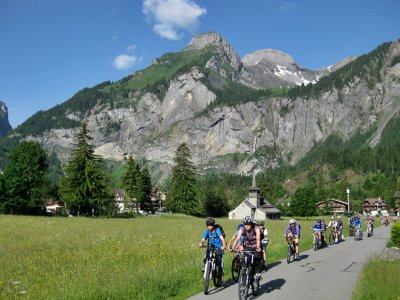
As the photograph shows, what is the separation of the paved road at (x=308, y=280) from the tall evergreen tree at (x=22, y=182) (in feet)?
142

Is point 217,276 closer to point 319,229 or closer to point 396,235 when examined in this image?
point 396,235

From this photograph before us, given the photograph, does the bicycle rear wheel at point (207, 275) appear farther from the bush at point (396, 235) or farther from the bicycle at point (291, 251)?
the bush at point (396, 235)

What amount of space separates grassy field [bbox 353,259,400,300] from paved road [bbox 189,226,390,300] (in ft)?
1.43

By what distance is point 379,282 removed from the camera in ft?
40.5

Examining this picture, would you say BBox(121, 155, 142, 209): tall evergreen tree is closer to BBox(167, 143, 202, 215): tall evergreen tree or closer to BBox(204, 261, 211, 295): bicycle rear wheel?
BBox(167, 143, 202, 215): tall evergreen tree

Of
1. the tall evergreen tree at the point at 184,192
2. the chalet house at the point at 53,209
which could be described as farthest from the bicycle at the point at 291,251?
the tall evergreen tree at the point at 184,192

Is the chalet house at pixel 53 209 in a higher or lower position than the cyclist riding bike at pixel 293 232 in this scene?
higher

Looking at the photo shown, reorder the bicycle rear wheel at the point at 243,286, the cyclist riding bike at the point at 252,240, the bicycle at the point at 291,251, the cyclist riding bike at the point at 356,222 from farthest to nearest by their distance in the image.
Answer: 1. the cyclist riding bike at the point at 356,222
2. the bicycle at the point at 291,251
3. the cyclist riding bike at the point at 252,240
4. the bicycle rear wheel at the point at 243,286

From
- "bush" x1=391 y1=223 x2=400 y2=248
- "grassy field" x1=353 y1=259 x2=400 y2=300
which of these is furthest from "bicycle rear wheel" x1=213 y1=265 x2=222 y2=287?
"bush" x1=391 y1=223 x2=400 y2=248

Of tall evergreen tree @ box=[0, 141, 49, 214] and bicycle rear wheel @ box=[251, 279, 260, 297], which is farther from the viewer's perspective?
tall evergreen tree @ box=[0, 141, 49, 214]

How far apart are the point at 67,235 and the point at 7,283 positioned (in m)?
15.6

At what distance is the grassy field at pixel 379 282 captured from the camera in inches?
428

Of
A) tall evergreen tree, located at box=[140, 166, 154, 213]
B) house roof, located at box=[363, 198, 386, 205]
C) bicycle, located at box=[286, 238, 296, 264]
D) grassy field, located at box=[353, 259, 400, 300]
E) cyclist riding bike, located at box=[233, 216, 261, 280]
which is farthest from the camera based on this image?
house roof, located at box=[363, 198, 386, 205]

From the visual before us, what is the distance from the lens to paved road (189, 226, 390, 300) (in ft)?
39.6
